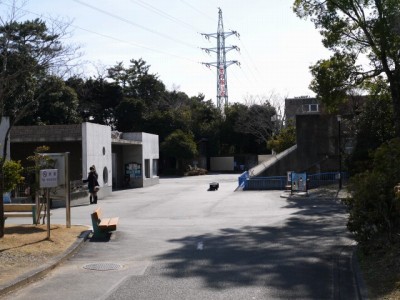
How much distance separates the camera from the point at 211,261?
10875 millimetres

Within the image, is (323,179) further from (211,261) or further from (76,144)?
(211,261)

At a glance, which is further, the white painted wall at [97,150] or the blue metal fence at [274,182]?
the blue metal fence at [274,182]

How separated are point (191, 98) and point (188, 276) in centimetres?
8037

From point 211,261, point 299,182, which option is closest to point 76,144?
point 299,182

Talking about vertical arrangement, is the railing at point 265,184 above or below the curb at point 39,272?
above

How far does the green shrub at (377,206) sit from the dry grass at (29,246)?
20.3ft

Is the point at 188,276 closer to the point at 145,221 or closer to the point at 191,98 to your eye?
the point at 145,221

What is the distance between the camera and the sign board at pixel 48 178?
12.7 meters

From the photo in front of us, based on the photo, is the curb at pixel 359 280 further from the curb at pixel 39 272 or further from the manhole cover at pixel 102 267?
the curb at pixel 39 272

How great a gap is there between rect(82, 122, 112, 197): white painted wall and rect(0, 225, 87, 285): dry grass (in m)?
14.9

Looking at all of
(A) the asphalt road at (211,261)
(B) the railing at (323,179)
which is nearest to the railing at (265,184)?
(B) the railing at (323,179)

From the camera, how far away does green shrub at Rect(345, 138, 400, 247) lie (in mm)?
10695

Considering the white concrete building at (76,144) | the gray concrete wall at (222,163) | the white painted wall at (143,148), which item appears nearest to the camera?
the white concrete building at (76,144)

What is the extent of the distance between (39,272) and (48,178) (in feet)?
12.2
